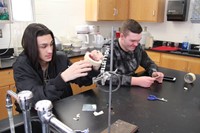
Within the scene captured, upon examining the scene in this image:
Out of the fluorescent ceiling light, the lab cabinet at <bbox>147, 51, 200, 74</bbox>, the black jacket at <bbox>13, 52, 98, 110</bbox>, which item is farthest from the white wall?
the black jacket at <bbox>13, 52, 98, 110</bbox>

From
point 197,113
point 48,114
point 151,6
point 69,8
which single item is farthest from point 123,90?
point 151,6

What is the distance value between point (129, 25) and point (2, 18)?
157cm

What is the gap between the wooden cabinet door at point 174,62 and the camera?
3100 mm

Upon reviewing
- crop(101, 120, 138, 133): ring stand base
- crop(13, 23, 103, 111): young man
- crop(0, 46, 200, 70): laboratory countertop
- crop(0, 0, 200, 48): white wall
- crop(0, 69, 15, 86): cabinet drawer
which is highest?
crop(0, 0, 200, 48): white wall

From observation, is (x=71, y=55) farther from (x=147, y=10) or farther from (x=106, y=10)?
(x=147, y=10)

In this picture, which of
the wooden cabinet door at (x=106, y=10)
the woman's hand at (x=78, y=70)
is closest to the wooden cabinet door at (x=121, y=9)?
the wooden cabinet door at (x=106, y=10)

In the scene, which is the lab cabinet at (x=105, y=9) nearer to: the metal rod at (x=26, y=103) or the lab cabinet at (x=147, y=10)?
the lab cabinet at (x=147, y=10)

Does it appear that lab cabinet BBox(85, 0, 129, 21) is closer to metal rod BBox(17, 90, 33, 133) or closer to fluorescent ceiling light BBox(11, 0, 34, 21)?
fluorescent ceiling light BBox(11, 0, 34, 21)

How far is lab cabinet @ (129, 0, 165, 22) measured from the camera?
349cm

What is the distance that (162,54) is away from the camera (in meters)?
3.32

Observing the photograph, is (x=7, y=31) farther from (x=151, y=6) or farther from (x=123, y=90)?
(x=151, y=6)

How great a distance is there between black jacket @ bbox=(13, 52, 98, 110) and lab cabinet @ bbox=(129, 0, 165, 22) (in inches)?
96.0

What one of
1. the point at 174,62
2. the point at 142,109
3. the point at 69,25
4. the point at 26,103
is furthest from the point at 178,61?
the point at 26,103

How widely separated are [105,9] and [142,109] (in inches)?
104
